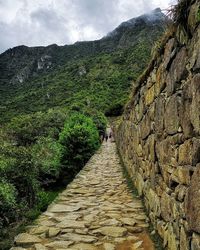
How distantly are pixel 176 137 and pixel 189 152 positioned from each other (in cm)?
52

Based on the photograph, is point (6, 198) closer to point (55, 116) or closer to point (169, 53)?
point (169, 53)

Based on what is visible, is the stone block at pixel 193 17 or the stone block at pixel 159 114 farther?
the stone block at pixel 159 114

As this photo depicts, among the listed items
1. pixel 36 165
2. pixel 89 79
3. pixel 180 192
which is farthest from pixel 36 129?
pixel 89 79

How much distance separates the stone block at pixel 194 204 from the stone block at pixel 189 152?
0.34ft

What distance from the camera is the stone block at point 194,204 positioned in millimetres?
3217

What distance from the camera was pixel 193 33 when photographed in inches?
132

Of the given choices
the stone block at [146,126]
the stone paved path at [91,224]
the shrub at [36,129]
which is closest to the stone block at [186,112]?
the stone paved path at [91,224]

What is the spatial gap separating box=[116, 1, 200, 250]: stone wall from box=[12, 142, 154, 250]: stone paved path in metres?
0.41

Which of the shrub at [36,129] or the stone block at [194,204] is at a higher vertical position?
the shrub at [36,129]

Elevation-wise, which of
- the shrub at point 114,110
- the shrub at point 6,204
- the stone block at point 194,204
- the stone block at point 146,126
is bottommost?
the shrub at point 6,204

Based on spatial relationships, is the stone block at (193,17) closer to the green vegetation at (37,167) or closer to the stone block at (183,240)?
the stone block at (183,240)

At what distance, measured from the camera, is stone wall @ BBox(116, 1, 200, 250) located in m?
3.29

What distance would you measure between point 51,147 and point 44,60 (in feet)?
417

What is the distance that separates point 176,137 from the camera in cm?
400
